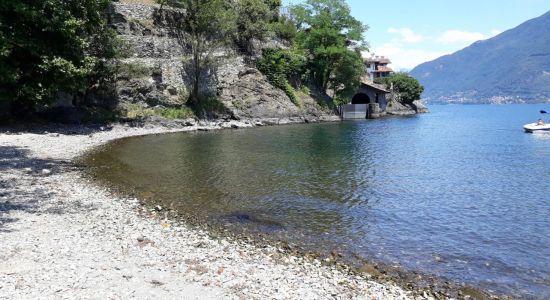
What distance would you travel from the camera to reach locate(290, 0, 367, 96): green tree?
75.4 meters

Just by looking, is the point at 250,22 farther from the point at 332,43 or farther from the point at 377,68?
the point at 377,68

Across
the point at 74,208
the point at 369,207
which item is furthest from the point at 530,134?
the point at 74,208

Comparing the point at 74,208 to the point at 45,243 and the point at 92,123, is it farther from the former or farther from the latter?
the point at 92,123

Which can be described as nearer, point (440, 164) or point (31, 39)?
point (440, 164)

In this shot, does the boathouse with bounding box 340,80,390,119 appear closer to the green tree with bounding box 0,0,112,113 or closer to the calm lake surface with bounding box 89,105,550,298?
the calm lake surface with bounding box 89,105,550,298

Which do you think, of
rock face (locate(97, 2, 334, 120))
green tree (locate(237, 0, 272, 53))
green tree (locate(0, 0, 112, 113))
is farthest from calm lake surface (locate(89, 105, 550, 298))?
green tree (locate(237, 0, 272, 53))

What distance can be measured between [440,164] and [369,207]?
1614cm

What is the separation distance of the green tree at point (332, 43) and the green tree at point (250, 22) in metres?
10.6

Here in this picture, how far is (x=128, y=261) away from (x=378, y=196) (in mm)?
13801

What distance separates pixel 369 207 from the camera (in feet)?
62.6


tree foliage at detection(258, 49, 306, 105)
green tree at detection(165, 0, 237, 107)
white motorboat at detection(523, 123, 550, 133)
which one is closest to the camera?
green tree at detection(165, 0, 237, 107)

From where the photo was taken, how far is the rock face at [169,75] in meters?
53.2

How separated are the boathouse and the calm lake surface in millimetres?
42684

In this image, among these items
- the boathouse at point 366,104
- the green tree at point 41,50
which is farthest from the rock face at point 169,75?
the boathouse at point 366,104
